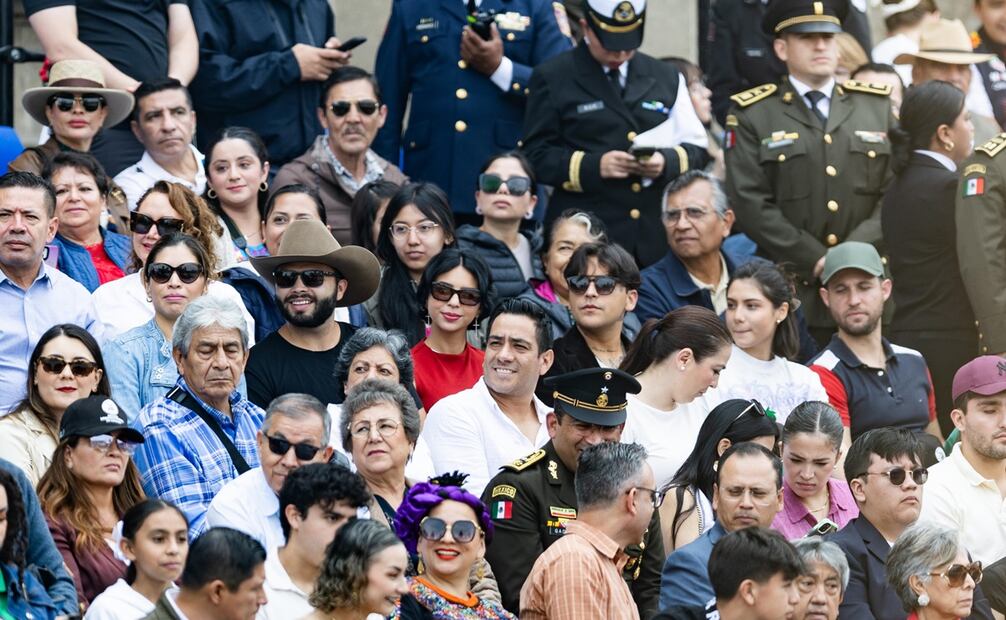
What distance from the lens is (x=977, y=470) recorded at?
891cm

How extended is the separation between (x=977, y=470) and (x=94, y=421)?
158 inches

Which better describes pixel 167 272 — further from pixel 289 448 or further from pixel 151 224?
pixel 289 448

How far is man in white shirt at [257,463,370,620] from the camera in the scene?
677 cm

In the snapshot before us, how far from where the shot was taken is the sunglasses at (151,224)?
9.27 m

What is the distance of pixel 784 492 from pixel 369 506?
Answer: 1969mm

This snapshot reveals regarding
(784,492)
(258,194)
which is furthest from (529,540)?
(258,194)

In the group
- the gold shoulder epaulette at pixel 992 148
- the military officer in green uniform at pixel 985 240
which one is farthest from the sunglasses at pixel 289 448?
the gold shoulder epaulette at pixel 992 148

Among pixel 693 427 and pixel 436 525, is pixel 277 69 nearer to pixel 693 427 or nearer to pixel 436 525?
pixel 693 427

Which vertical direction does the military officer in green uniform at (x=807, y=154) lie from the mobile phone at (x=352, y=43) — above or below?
below

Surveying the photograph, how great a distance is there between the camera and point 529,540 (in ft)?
25.5

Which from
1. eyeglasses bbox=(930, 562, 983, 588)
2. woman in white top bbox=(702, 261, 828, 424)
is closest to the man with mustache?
woman in white top bbox=(702, 261, 828, 424)

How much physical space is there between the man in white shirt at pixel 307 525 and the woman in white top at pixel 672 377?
6.69 ft

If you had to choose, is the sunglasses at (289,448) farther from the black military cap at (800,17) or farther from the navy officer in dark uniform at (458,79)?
the black military cap at (800,17)

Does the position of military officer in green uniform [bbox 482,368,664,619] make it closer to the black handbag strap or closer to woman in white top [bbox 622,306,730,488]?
woman in white top [bbox 622,306,730,488]
